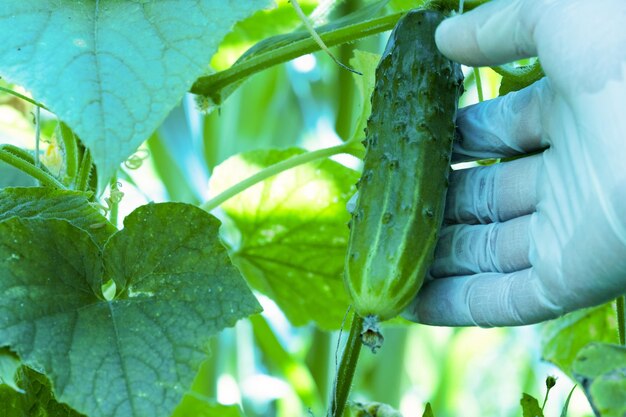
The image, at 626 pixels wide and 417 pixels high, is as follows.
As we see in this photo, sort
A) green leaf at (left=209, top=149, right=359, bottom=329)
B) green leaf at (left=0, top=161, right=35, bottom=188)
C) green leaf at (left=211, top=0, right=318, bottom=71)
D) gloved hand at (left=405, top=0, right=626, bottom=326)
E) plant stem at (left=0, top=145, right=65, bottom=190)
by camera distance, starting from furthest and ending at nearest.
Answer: green leaf at (left=211, top=0, right=318, bottom=71)
green leaf at (left=209, top=149, right=359, bottom=329)
green leaf at (left=0, top=161, right=35, bottom=188)
plant stem at (left=0, top=145, right=65, bottom=190)
gloved hand at (left=405, top=0, right=626, bottom=326)

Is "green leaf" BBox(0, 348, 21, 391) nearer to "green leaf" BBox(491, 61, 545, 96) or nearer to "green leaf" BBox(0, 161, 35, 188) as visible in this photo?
"green leaf" BBox(0, 161, 35, 188)

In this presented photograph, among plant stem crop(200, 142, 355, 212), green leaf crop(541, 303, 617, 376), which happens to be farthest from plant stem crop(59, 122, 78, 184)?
green leaf crop(541, 303, 617, 376)

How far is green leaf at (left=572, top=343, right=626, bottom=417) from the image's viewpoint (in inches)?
25.8

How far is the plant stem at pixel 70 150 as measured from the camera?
992 mm

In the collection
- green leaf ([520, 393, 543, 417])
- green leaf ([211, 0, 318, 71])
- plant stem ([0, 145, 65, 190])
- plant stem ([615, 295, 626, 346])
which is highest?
green leaf ([211, 0, 318, 71])

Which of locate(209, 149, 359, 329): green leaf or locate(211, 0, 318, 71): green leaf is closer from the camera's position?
locate(209, 149, 359, 329): green leaf

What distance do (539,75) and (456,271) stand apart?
0.82ft

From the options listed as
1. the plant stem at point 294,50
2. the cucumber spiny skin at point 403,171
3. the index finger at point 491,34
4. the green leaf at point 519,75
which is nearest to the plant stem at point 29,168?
the plant stem at point 294,50

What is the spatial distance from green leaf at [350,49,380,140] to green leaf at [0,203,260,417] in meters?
0.37

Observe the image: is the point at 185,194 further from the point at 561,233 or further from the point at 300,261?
the point at 561,233

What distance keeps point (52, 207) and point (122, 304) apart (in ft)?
0.47

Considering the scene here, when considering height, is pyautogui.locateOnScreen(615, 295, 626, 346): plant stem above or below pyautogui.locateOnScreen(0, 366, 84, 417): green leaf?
above

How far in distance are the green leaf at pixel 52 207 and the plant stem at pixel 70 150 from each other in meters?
0.11

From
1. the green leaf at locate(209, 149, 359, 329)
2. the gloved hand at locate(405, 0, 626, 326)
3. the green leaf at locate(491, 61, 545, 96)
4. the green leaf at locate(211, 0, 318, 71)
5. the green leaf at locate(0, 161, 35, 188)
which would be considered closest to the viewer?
the gloved hand at locate(405, 0, 626, 326)
